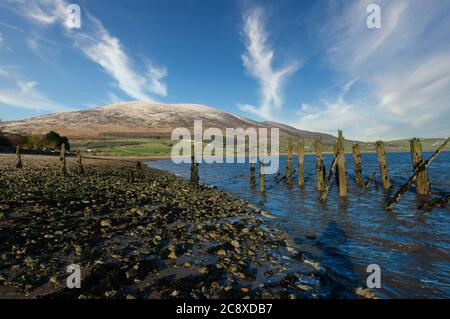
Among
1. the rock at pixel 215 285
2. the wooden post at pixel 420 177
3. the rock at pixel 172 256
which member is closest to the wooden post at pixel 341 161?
the wooden post at pixel 420 177

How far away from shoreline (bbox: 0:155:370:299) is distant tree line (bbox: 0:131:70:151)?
6333cm

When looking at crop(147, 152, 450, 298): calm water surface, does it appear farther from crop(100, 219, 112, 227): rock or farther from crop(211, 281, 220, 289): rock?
crop(100, 219, 112, 227): rock

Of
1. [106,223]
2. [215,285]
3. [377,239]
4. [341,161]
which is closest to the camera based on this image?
[215,285]

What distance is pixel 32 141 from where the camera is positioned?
72188 millimetres

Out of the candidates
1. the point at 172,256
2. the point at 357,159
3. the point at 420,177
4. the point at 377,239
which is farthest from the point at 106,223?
the point at 357,159

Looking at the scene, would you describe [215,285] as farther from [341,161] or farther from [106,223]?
[341,161]

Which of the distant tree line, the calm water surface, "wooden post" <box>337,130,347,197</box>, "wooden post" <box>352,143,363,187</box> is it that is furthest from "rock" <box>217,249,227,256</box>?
the distant tree line

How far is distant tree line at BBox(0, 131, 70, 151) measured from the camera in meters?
64.1

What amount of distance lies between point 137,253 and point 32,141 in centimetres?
8074

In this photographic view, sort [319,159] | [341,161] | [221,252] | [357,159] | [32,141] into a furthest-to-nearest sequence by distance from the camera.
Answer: [32,141] → [357,159] → [319,159] → [341,161] → [221,252]

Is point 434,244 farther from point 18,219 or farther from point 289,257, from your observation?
point 18,219

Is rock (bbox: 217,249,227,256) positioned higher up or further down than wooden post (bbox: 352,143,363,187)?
further down
